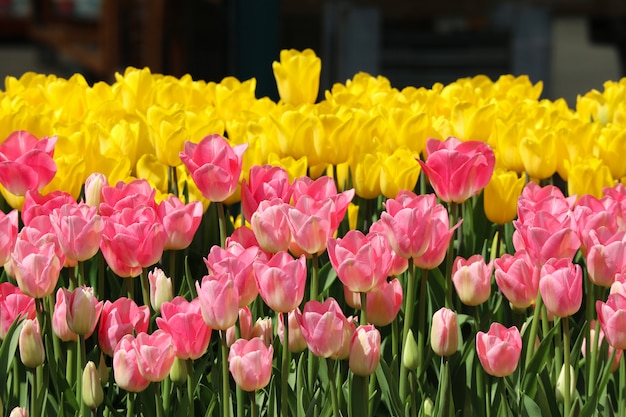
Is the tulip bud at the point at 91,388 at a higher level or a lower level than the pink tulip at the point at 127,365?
lower

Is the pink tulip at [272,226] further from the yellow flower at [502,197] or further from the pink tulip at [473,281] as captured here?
the yellow flower at [502,197]

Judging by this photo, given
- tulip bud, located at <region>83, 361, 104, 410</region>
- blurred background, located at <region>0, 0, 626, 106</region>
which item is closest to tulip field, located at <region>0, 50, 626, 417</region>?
tulip bud, located at <region>83, 361, 104, 410</region>

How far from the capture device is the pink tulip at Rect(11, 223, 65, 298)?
Answer: 148cm

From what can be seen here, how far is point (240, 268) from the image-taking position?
1451 millimetres

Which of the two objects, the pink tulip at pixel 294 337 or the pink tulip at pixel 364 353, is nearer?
the pink tulip at pixel 364 353

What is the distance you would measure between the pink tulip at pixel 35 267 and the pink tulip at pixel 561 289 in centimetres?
61

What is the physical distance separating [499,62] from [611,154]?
4.18 metres

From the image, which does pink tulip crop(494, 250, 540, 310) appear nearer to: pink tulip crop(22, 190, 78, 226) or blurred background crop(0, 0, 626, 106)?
pink tulip crop(22, 190, 78, 226)

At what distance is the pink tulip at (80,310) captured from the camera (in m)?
1.46

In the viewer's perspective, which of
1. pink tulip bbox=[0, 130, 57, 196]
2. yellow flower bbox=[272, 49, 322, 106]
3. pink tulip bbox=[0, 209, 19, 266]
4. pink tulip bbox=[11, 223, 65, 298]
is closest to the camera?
pink tulip bbox=[11, 223, 65, 298]

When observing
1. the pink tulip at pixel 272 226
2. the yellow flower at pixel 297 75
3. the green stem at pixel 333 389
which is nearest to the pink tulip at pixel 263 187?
the pink tulip at pixel 272 226

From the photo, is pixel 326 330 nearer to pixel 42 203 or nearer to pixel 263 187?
pixel 263 187

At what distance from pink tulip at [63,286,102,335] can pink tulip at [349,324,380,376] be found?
323 millimetres

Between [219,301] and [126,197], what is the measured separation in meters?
0.32
